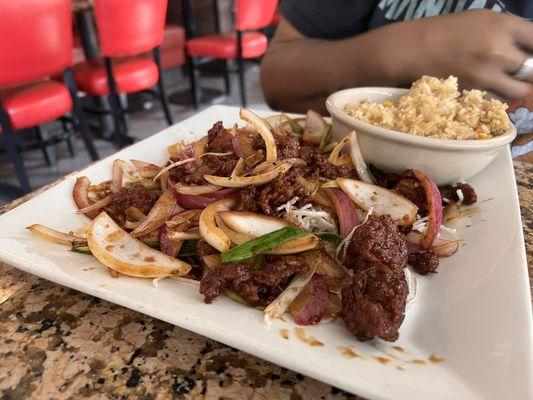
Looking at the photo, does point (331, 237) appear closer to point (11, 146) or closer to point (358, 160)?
point (358, 160)

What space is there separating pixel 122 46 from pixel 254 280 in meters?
3.12

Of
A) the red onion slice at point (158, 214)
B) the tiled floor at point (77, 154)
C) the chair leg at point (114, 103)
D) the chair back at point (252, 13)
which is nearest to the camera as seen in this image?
the red onion slice at point (158, 214)

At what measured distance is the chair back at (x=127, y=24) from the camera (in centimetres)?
320

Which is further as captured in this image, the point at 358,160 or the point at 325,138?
the point at 325,138

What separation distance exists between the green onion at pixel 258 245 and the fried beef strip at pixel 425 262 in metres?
0.27

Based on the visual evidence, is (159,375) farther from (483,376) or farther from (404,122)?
(404,122)

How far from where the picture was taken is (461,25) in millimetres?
1466

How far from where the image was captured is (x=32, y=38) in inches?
102

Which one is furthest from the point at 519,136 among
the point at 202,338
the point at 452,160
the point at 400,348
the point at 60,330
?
the point at 60,330

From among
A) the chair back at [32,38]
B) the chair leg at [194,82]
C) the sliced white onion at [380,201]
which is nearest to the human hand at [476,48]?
the sliced white onion at [380,201]

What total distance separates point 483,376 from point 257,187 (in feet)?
2.07

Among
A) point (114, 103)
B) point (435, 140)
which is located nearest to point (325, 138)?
point (435, 140)

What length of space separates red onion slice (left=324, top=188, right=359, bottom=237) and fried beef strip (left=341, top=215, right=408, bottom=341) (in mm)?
80

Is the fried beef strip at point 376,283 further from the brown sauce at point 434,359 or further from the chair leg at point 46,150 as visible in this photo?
the chair leg at point 46,150
